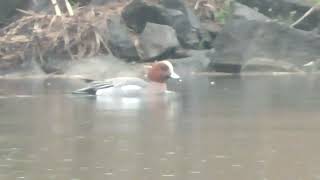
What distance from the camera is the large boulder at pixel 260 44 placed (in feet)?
89.9

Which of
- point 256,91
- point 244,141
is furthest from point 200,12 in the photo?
point 244,141

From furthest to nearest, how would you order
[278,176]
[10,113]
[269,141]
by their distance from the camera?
[10,113] < [269,141] < [278,176]

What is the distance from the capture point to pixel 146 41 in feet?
92.2

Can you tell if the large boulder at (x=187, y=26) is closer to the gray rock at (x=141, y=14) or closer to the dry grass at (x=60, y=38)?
the gray rock at (x=141, y=14)

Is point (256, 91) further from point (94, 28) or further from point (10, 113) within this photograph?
point (94, 28)

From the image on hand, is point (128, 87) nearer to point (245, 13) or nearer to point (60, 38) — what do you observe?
point (60, 38)

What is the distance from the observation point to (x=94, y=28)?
1105 inches

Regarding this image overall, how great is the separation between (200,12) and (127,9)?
295cm

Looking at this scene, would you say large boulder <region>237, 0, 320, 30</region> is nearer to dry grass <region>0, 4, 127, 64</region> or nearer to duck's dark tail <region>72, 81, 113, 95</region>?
dry grass <region>0, 4, 127, 64</region>

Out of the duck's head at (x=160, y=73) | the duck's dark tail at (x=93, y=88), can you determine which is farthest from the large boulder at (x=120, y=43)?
the duck's dark tail at (x=93, y=88)

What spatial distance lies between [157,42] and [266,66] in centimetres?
308

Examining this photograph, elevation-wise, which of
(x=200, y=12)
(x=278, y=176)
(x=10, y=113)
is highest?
(x=278, y=176)

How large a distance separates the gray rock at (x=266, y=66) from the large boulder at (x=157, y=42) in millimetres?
2213

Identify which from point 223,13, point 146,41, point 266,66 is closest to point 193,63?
point 146,41
